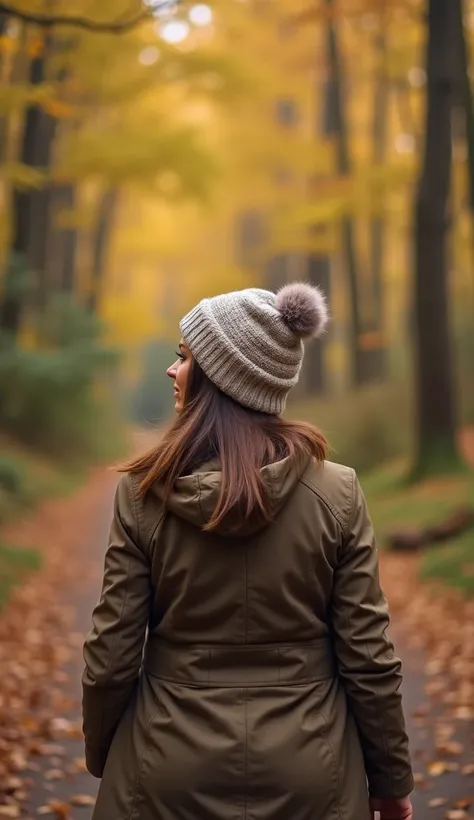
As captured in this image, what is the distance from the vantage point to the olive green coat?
2404mm

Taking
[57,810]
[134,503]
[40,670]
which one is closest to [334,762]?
[134,503]

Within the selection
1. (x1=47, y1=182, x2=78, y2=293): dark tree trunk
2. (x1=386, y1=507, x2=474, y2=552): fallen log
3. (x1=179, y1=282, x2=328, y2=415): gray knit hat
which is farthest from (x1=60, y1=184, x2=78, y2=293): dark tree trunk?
(x1=179, y1=282, x2=328, y2=415): gray knit hat

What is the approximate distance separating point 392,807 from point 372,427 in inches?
534

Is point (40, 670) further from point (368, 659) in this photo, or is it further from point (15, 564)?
point (368, 659)

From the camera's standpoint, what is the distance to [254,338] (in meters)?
2.61

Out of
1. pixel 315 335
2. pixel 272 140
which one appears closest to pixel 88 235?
pixel 272 140

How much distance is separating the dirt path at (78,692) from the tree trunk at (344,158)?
28.5 feet

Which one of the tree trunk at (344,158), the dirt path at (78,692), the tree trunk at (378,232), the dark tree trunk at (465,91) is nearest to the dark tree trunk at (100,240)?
the tree trunk at (378,232)

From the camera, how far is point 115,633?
2553mm

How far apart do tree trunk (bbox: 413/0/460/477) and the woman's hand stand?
32.4 feet

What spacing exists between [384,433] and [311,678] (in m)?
13.6

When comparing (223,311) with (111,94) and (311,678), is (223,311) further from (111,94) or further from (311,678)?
(111,94)

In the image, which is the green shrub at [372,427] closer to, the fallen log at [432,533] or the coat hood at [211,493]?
Answer: the fallen log at [432,533]

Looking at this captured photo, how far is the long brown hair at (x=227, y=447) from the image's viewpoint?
244 centimetres
